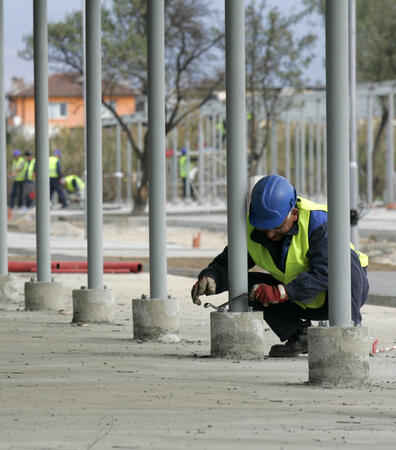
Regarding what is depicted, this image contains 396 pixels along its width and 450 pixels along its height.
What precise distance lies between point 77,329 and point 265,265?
107 inches

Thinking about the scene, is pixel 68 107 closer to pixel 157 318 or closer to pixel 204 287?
pixel 157 318

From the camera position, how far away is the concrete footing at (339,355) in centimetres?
767

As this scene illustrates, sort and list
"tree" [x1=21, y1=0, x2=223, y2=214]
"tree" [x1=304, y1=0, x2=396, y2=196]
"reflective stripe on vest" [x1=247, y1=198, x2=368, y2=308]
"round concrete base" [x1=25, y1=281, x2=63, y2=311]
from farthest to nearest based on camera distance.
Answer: "tree" [x1=304, y1=0, x2=396, y2=196] → "tree" [x1=21, y1=0, x2=223, y2=214] → "round concrete base" [x1=25, y1=281, x2=63, y2=311] → "reflective stripe on vest" [x1=247, y1=198, x2=368, y2=308]

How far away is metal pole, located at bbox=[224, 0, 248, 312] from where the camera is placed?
29.2 feet

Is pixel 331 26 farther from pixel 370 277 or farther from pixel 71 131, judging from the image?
pixel 71 131

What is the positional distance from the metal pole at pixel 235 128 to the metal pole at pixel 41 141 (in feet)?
13.4

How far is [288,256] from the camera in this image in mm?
8828

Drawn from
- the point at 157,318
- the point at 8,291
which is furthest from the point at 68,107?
the point at 157,318

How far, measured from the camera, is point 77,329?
11.3 meters

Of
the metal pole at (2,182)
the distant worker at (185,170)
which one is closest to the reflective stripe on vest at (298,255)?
the metal pole at (2,182)

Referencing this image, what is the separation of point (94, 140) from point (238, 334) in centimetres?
342

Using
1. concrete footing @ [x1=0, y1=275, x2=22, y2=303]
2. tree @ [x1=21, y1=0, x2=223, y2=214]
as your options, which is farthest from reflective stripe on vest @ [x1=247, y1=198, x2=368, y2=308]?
tree @ [x1=21, y1=0, x2=223, y2=214]

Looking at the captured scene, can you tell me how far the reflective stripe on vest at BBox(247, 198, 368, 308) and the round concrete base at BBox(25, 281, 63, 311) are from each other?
4.33 m

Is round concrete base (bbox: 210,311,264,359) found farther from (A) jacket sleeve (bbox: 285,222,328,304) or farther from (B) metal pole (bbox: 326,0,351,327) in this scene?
(B) metal pole (bbox: 326,0,351,327)
